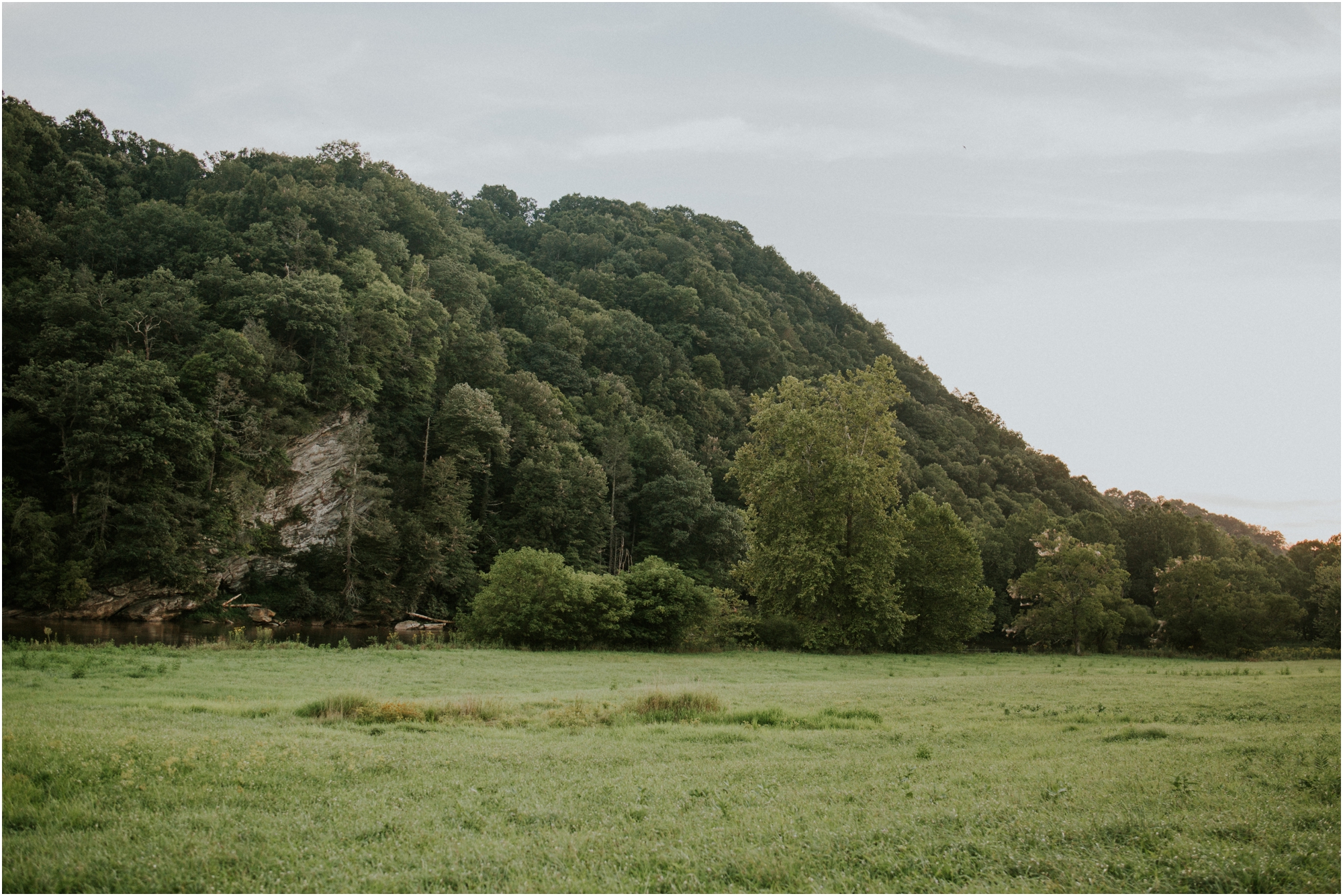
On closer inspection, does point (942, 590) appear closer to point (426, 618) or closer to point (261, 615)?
point (426, 618)

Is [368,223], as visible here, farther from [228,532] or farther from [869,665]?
[869,665]

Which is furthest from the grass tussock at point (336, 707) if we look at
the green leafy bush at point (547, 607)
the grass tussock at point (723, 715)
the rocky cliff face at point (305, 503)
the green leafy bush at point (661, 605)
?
the rocky cliff face at point (305, 503)

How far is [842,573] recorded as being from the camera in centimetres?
4112

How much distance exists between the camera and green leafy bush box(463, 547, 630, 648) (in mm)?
37938

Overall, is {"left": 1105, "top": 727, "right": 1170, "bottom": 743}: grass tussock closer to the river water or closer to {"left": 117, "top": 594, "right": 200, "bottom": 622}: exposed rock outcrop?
the river water

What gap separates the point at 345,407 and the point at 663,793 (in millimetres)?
62292

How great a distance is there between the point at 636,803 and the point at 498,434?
205 ft

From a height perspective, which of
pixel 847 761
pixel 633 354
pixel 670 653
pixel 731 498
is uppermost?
pixel 633 354

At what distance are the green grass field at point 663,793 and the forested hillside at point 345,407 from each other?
117ft

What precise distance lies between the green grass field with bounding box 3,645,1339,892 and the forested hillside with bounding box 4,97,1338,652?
117 ft

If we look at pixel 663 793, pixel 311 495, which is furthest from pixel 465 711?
pixel 311 495

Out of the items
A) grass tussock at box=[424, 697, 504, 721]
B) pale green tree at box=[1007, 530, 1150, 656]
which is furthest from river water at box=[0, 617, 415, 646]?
pale green tree at box=[1007, 530, 1150, 656]

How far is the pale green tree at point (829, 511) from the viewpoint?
4078 centimetres

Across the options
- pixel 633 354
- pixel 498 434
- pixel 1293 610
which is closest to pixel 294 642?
pixel 498 434
